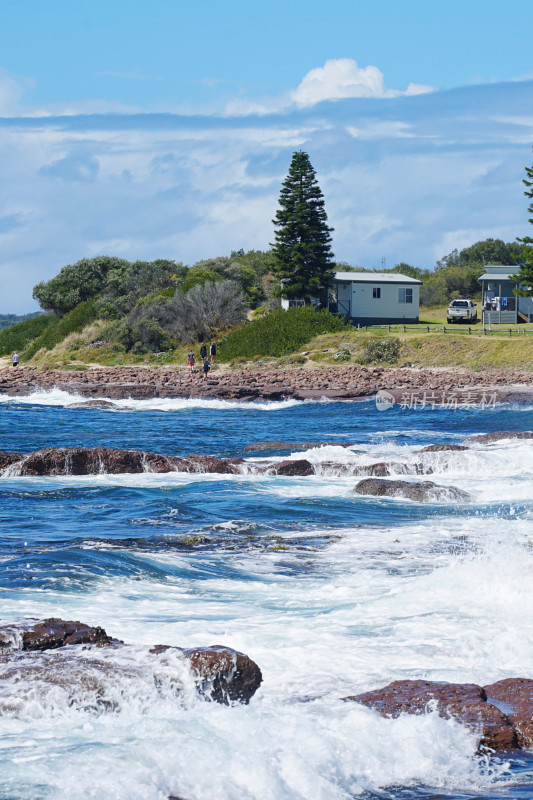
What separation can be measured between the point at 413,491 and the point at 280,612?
7648 millimetres

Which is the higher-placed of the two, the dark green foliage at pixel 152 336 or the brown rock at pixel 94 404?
the dark green foliage at pixel 152 336

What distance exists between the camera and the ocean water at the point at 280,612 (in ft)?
18.3

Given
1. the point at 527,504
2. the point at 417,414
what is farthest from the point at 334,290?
the point at 527,504

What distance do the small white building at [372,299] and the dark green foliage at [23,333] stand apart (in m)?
20.3

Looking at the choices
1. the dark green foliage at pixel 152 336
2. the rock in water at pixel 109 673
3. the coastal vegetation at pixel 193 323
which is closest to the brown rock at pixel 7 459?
the rock in water at pixel 109 673

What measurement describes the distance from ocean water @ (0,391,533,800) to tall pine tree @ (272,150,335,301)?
3643cm

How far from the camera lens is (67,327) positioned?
2458 inches

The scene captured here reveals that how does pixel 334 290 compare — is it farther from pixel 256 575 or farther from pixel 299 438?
pixel 256 575

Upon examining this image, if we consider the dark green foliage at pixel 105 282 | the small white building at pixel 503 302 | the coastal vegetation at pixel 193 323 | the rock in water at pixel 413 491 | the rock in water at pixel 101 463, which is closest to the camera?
the rock in water at pixel 413 491

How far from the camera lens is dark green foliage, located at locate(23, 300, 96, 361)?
62156mm

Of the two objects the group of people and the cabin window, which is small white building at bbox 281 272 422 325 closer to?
the cabin window

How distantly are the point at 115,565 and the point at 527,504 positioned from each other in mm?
7973

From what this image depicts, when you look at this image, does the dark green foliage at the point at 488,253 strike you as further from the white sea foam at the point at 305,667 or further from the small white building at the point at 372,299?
the white sea foam at the point at 305,667

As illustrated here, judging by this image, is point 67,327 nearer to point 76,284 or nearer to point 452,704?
point 76,284
